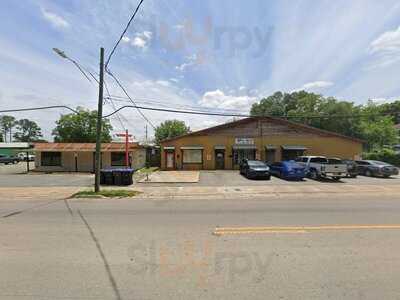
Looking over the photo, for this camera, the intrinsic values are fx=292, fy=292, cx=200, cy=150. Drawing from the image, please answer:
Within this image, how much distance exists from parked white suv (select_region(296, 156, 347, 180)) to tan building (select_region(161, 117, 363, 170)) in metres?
8.80

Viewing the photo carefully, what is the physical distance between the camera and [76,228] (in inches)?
299

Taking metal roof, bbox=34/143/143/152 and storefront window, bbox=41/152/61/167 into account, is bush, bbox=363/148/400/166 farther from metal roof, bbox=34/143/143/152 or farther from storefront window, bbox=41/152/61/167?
storefront window, bbox=41/152/61/167

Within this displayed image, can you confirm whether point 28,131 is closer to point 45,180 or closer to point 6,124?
point 6,124

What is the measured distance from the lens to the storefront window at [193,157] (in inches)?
1304

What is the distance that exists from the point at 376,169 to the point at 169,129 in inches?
2330

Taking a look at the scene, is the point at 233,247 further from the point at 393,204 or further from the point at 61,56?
the point at 61,56

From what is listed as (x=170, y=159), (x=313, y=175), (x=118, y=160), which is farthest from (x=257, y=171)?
(x=118, y=160)

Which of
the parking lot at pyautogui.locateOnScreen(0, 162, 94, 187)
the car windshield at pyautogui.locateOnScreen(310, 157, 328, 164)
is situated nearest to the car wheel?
the car windshield at pyautogui.locateOnScreen(310, 157, 328, 164)

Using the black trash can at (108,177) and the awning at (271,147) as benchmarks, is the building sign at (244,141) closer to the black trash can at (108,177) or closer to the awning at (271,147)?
the awning at (271,147)

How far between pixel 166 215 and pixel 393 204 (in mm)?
8707

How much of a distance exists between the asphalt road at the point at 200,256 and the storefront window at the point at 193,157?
23688 millimetres

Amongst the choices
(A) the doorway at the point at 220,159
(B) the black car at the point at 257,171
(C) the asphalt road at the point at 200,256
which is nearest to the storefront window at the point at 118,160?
(A) the doorway at the point at 220,159

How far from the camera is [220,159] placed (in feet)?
109

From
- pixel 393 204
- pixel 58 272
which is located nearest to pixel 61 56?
pixel 58 272
